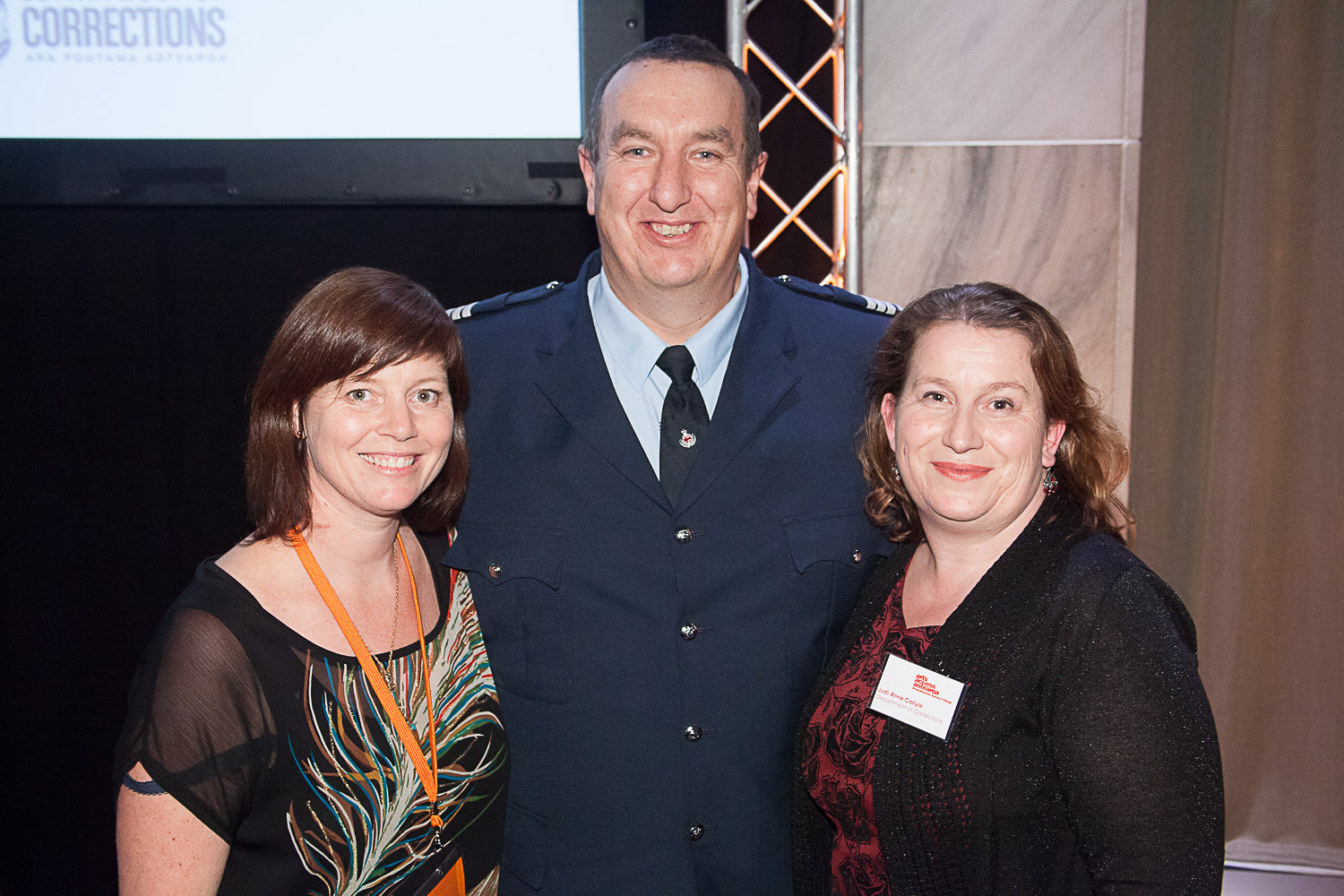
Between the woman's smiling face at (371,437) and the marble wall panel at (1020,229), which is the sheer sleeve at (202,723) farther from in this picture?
the marble wall panel at (1020,229)

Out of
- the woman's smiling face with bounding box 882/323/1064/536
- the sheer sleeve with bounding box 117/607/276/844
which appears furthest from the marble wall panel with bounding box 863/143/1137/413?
the sheer sleeve with bounding box 117/607/276/844

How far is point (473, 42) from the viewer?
2.42 m

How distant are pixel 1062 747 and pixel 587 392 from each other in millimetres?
957

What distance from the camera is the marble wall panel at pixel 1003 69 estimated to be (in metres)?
2.51

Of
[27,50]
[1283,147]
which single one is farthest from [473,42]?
[1283,147]

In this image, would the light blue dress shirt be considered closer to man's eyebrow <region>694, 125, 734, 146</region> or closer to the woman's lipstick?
man's eyebrow <region>694, 125, 734, 146</region>

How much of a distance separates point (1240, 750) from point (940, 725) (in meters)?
2.13

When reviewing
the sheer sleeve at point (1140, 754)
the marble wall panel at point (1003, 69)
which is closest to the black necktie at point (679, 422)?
the sheer sleeve at point (1140, 754)

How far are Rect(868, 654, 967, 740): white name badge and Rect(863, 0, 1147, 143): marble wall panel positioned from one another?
1.68m

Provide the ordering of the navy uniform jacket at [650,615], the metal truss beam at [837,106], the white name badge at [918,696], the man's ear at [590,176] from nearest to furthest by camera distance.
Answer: the white name badge at [918,696], the navy uniform jacket at [650,615], the man's ear at [590,176], the metal truss beam at [837,106]

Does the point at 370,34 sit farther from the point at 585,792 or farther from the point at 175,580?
the point at 585,792

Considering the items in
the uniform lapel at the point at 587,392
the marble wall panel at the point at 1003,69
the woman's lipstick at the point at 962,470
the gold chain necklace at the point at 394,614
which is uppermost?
Result: the marble wall panel at the point at 1003,69

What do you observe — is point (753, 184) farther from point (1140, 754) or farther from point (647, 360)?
point (1140, 754)

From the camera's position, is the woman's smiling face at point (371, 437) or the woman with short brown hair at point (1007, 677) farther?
the woman's smiling face at point (371, 437)
